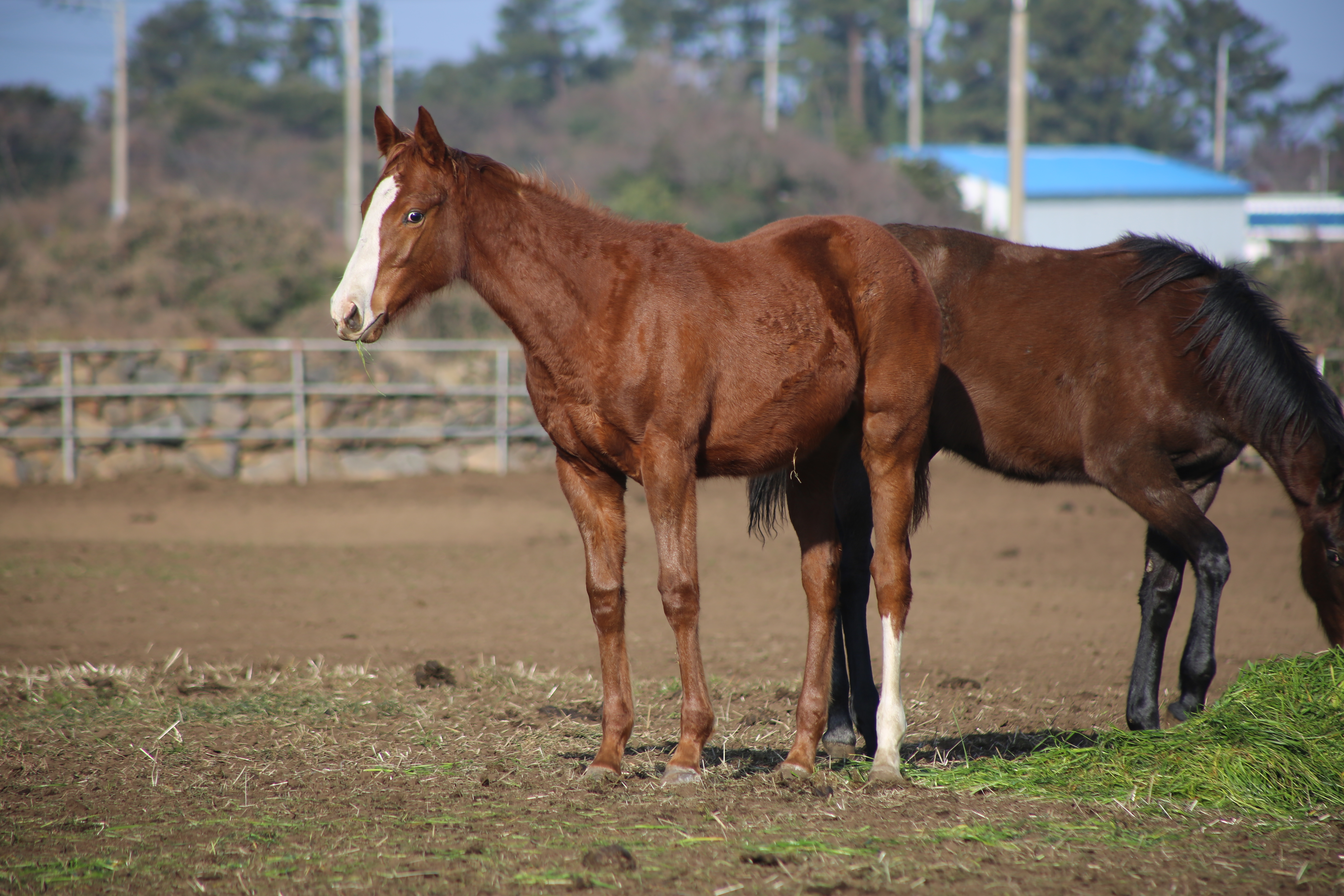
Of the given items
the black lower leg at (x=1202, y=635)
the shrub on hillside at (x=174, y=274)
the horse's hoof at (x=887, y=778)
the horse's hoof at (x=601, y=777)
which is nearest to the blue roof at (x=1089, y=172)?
the shrub on hillside at (x=174, y=274)

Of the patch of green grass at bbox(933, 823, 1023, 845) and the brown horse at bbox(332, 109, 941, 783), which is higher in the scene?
the brown horse at bbox(332, 109, 941, 783)

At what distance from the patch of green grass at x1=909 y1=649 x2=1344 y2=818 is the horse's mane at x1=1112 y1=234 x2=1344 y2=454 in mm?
869

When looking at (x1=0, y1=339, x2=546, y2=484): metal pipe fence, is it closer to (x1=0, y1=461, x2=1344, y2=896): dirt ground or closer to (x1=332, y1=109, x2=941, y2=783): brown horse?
(x1=0, y1=461, x2=1344, y2=896): dirt ground

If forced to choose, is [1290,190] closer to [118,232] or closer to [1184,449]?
[118,232]

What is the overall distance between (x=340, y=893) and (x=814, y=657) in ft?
5.73

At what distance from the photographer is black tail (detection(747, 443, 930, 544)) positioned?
182 inches

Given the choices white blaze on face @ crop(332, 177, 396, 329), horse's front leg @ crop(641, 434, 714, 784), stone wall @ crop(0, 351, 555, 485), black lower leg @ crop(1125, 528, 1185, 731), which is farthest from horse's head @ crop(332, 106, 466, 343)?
stone wall @ crop(0, 351, 555, 485)

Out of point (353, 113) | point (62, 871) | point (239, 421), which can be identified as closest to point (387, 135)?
point (62, 871)

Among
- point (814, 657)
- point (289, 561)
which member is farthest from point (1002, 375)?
point (289, 561)

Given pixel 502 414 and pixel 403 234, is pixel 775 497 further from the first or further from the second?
pixel 502 414

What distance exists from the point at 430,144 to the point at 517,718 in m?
2.48

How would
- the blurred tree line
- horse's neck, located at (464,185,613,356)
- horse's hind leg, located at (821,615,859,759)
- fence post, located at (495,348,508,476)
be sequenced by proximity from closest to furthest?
horse's neck, located at (464,185,613,356)
horse's hind leg, located at (821,615,859,759)
fence post, located at (495,348,508,476)
the blurred tree line

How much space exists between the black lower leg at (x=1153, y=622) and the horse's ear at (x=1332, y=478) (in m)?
0.57

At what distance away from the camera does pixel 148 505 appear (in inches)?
473
